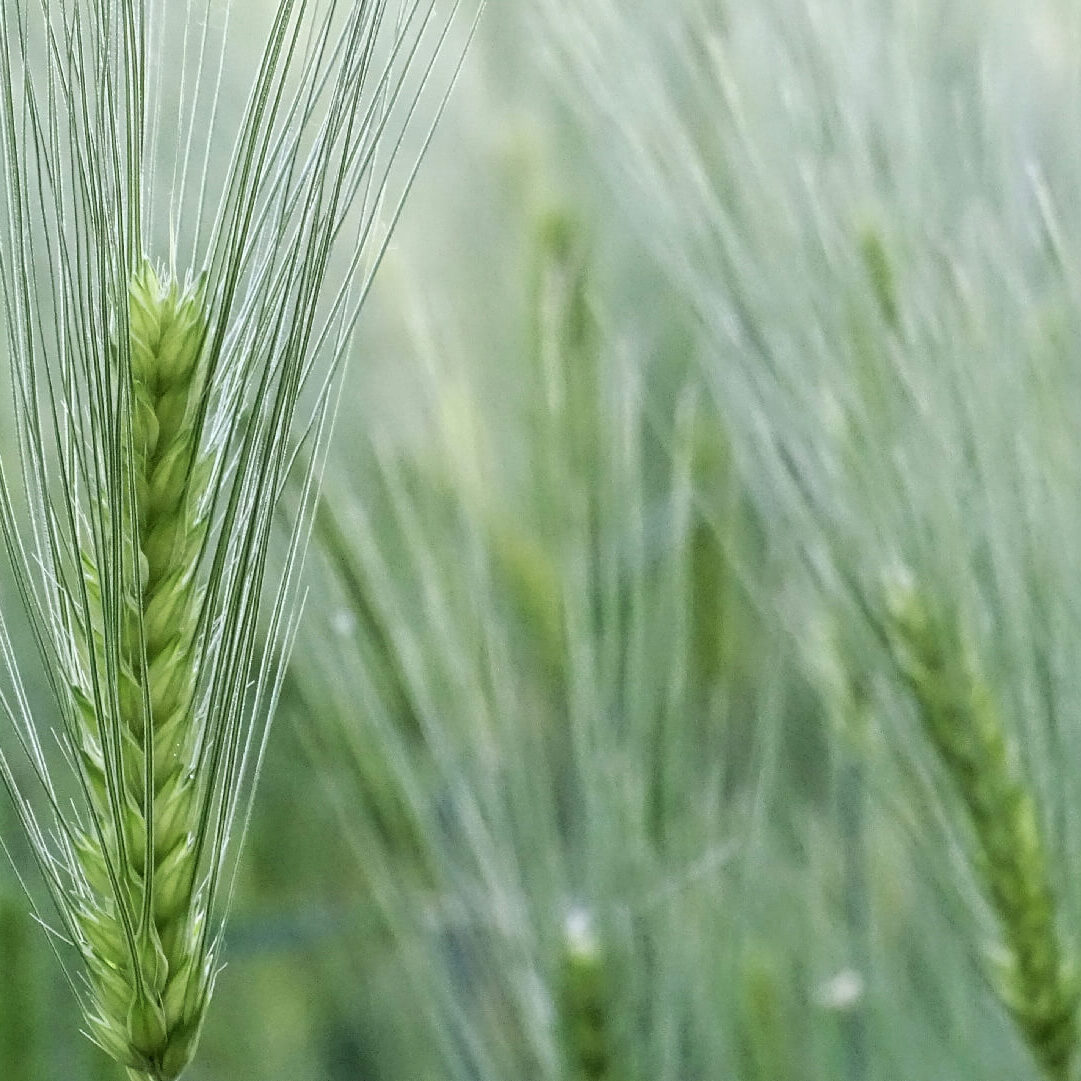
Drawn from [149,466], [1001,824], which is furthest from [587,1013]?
[149,466]

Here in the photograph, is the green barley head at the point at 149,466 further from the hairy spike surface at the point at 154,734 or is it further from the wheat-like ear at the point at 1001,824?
the wheat-like ear at the point at 1001,824

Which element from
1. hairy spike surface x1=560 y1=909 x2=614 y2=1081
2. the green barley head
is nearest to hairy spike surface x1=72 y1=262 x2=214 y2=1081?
the green barley head

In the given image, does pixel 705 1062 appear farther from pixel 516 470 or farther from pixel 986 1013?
pixel 516 470

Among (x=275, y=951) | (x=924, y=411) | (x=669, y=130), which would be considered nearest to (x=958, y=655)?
(x=924, y=411)

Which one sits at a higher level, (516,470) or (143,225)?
(143,225)

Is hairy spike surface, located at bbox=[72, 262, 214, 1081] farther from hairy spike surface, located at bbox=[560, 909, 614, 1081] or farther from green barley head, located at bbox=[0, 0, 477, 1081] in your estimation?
hairy spike surface, located at bbox=[560, 909, 614, 1081]

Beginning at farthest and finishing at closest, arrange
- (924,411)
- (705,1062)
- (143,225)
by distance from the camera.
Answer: (705,1062), (924,411), (143,225)

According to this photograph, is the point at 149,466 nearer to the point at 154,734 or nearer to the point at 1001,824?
the point at 154,734

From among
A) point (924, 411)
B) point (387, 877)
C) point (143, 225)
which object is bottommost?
point (387, 877)
